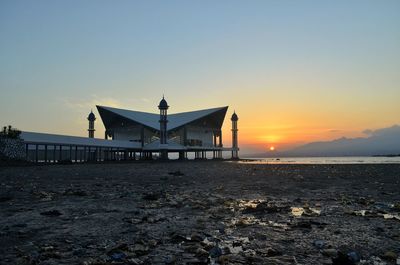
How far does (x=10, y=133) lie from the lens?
136 feet

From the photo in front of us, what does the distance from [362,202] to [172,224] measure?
6236 millimetres

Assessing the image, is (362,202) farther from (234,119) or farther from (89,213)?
(234,119)

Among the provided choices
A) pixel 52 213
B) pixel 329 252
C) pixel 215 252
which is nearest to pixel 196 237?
pixel 215 252

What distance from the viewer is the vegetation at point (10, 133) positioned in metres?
41.1

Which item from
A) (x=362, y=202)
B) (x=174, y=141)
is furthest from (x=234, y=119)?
(x=362, y=202)

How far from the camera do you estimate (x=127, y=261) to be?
4383 mm

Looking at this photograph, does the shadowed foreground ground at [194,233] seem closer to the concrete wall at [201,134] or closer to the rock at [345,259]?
the rock at [345,259]

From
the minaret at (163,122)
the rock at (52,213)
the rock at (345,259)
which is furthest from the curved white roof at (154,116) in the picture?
the rock at (345,259)

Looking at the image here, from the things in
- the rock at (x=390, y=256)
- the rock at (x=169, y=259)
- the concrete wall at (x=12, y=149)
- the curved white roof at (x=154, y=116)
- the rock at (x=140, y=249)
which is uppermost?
the curved white roof at (x=154, y=116)

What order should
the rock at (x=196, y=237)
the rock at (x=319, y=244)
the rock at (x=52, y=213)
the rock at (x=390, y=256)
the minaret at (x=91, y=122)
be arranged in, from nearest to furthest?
1. the rock at (x=390, y=256)
2. the rock at (x=319, y=244)
3. the rock at (x=196, y=237)
4. the rock at (x=52, y=213)
5. the minaret at (x=91, y=122)

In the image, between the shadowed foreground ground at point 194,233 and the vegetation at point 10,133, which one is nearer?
the shadowed foreground ground at point 194,233

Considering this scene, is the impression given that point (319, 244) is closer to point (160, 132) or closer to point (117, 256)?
point (117, 256)

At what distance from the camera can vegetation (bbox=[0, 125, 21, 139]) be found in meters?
41.1

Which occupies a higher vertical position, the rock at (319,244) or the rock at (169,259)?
the rock at (169,259)
